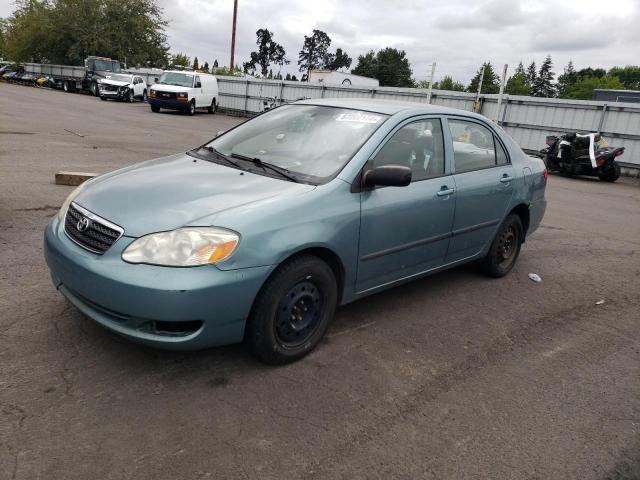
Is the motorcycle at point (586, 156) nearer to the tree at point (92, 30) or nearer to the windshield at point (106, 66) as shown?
the windshield at point (106, 66)

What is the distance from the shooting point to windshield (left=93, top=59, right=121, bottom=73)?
114ft

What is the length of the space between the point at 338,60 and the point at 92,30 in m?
89.7

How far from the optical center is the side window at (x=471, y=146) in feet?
14.1

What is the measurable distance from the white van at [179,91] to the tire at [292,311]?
23.5m

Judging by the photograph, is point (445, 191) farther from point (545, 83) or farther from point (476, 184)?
point (545, 83)

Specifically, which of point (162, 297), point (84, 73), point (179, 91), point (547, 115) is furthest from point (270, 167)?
point (84, 73)

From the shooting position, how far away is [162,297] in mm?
2604

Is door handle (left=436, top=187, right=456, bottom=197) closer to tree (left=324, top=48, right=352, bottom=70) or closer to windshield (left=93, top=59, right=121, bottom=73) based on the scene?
windshield (left=93, top=59, right=121, bottom=73)

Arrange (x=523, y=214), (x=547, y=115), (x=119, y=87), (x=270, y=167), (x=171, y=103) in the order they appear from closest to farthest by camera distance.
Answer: (x=270, y=167) → (x=523, y=214) → (x=547, y=115) → (x=171, y=103) → (x=119, y=87)

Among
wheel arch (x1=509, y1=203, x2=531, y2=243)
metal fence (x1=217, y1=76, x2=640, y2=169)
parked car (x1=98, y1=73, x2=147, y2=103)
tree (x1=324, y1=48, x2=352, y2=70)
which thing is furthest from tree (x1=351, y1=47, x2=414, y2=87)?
wheel arch (x1=509, y1=203, x2=531, y2=243)

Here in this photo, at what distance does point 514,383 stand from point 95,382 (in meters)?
2.40

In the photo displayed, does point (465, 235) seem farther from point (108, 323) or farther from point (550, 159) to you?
point (550, 159)

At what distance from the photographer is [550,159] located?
14797 millimetres

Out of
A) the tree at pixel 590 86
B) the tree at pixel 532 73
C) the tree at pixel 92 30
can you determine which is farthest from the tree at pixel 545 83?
the tree at pixel 92 30
